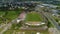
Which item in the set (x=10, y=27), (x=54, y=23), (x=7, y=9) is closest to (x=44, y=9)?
(x=7, y=9)

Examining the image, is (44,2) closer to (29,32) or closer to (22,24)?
(22,24)

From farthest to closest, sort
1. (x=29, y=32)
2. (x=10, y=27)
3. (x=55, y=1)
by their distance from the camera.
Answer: (x=55, y=1)
(x=10, y=27)
(x=29, y=32)

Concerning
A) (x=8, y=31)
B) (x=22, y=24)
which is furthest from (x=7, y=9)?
(x=8, y=31)

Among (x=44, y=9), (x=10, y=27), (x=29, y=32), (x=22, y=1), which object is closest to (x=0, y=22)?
(x=10, y=27)

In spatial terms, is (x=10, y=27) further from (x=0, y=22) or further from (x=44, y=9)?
(x=44, y=9)

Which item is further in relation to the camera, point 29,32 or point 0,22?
point 0,22

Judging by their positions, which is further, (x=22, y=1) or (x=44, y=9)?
(x=22, y=1)

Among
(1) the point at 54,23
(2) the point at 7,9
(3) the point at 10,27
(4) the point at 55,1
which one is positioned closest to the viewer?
(3) the point at 10,27

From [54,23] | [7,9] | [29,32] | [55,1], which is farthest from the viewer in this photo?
[55,1]
